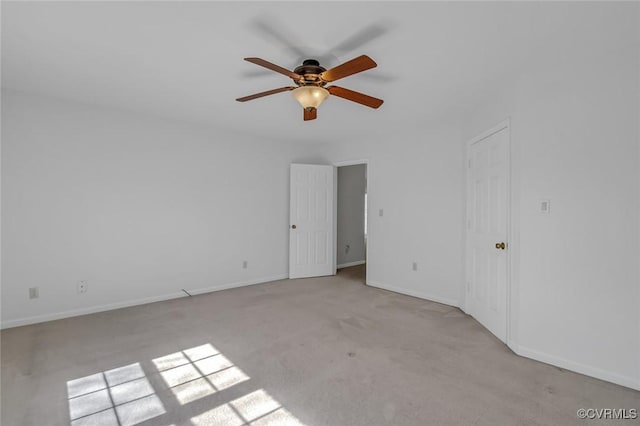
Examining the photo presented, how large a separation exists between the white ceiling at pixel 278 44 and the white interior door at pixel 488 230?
1.96 feet

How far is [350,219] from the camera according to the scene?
6520 mm

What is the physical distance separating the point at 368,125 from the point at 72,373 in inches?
157

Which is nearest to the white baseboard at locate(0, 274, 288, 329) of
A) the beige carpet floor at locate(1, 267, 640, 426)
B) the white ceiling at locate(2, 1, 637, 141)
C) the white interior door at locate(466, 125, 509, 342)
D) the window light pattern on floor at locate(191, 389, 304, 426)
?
the beige carpet floor at locate(1, 267, 640, 426)

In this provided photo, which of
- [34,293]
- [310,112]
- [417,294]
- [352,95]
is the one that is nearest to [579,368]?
[417,294]

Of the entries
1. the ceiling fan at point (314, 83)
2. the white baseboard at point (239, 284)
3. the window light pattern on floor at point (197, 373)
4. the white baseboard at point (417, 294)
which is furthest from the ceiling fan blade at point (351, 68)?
the white baseboard at point (239, 284)

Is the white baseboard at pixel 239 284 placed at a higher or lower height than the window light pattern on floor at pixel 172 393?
higher

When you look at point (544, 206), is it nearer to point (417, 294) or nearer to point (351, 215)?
point (417, 294)

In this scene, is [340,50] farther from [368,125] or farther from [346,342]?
[346,342]

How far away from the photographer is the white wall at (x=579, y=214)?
212cm

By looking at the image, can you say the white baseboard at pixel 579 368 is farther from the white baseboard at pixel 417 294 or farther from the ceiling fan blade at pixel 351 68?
the ceiling fan blade at pixel 351 68

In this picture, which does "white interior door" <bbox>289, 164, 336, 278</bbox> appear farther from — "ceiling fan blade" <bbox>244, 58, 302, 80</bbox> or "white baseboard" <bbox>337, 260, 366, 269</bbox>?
"ceiling fan blade" <bbox>244, 58, 302, 80</bbox>

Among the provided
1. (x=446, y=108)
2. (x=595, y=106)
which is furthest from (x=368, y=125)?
(x=595, y=106)

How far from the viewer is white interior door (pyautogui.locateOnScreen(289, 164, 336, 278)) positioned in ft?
17.3

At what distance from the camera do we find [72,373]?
7.43 ft
